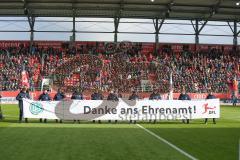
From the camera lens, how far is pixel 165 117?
25188 mm

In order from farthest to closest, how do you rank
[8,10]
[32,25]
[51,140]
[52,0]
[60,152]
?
[32,25]
[8,10]
[52,0]
[51,140]
[60,152]

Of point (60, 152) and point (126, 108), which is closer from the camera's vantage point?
point (60, 152)

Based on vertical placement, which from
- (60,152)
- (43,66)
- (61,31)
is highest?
(61,31)

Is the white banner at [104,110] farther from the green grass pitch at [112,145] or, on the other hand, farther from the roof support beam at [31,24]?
the roof support beam at [31,24]

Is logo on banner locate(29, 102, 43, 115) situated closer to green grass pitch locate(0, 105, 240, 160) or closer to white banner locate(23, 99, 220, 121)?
white banner locate(23, 99, 220, 121)

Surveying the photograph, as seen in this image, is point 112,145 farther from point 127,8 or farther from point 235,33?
point 235,33

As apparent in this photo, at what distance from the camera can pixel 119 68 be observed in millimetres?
51812

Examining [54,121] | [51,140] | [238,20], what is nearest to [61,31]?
[238,20]

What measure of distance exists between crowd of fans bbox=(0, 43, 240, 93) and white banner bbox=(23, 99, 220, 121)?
22.1 metres

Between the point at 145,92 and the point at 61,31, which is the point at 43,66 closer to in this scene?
the point at 61,31

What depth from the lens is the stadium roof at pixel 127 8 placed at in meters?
47.8

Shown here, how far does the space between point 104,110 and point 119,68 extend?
27.1 metres

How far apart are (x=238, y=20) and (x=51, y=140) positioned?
43478 millimetres

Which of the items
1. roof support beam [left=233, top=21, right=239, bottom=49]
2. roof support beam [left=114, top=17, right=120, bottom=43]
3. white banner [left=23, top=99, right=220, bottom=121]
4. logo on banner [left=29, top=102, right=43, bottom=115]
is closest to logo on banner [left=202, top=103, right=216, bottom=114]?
white banner [left=23, top=99, right=220, bottom=121]
